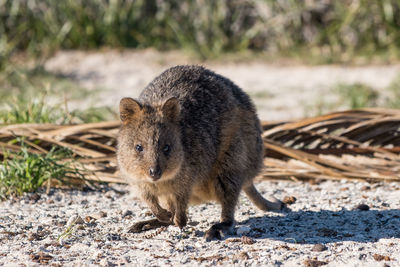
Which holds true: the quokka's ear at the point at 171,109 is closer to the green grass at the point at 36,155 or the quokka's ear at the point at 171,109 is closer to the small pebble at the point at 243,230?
the small pebble at the point at 243,230

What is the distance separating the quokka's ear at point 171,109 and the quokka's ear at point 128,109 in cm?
16

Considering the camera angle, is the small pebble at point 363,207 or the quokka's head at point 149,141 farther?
the small pebble at point 363,207

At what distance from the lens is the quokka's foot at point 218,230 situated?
3.89m

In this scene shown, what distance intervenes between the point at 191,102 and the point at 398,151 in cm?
219

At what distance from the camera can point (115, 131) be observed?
18.2ft

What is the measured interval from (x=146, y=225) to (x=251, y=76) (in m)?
6.36

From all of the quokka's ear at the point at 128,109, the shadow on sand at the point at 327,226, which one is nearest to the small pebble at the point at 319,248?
the shadow on sand at the point at 327,226

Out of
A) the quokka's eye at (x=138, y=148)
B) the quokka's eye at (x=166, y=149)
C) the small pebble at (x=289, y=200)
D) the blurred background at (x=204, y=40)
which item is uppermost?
the blurred background at (x=204, y=40)

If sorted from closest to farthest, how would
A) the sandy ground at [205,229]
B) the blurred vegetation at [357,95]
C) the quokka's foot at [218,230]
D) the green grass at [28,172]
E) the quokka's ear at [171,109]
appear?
the sandy ground at [205,229] → the quokka's foot at [218,230] → the quokka's ear at [171,109] → the green grass at [28,172] → the blurred vegetation at [357,95]

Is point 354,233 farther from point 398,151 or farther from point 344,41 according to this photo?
point 344,41

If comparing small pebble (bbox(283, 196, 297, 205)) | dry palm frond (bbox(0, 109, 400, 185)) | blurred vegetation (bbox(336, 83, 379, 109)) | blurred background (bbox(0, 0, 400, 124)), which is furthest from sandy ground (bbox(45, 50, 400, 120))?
small pebble (bbox(283, 196, 297, 205))

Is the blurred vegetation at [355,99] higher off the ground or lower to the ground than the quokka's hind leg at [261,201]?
higher

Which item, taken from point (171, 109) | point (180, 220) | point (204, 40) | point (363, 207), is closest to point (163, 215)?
point (180, 220)

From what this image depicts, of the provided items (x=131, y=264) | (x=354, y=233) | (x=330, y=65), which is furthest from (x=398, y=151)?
(x=330, y=65)
